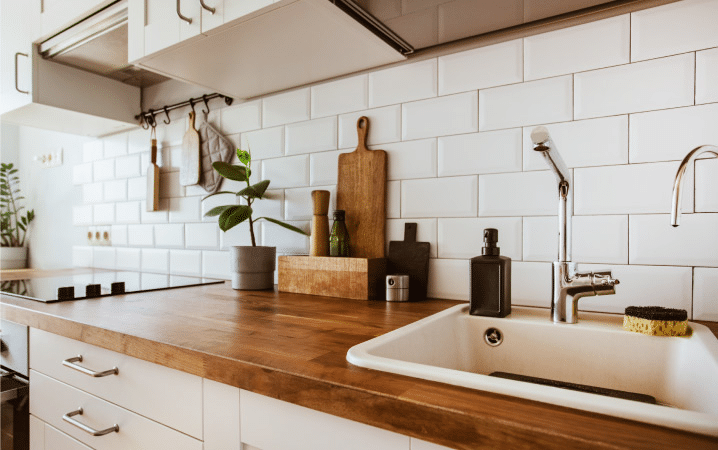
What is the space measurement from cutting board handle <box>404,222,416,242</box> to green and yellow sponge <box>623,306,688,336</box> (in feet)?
1.86

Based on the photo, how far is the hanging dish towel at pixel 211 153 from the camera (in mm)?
1637

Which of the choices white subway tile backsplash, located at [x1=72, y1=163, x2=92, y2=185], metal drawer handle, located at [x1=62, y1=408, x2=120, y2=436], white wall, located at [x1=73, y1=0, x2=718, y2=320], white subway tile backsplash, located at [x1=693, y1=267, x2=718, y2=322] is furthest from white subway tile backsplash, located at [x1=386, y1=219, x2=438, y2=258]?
white subway tile backsplash, located at [x1=72, y1=163, x2=92, y2=185]

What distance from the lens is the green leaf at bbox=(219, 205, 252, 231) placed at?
1.28 metres

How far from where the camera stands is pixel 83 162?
7.51 feet

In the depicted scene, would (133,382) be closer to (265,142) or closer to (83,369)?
(83,369)

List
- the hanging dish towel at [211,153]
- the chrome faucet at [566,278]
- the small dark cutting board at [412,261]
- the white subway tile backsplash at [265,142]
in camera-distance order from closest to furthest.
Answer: the chrome faucet at [566,278]
the small dark cutting board at [412,261]
the white subway tile backsplash at [265,142]
the hanging dish towel at [211,153]

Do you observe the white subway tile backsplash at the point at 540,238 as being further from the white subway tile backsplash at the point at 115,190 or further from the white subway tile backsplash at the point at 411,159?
the white subway tile backsplash at the point at 115,190

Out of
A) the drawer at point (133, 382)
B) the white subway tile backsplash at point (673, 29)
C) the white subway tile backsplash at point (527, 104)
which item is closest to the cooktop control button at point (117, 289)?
the drawer at point (133, 382)

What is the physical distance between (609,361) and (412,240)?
1.86 feet

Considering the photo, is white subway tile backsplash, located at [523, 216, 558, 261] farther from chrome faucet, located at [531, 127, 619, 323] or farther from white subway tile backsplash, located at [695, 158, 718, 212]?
white subway tile backsplash, located at [695, 158, 718, 212]

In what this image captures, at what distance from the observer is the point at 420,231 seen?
1.20 meters

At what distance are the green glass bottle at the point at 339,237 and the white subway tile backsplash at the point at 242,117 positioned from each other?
1.82 ft

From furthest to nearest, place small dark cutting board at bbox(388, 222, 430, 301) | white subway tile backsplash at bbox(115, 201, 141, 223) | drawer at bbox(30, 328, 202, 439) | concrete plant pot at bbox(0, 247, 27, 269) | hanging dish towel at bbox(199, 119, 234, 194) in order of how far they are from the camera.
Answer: concrete plant pot at bbox(0, 247, 27, 269) < white subway tile backsplash at bbox(115, 201, 141, 223) < hanging dish towel at bbox(199, 119, 234, 194) < small dark cutting board at bbox(388, 222, 430, 301) < drawer at bbox(30, 328, 202, 439)

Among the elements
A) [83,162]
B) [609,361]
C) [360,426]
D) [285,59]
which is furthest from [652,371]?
[83,162]
